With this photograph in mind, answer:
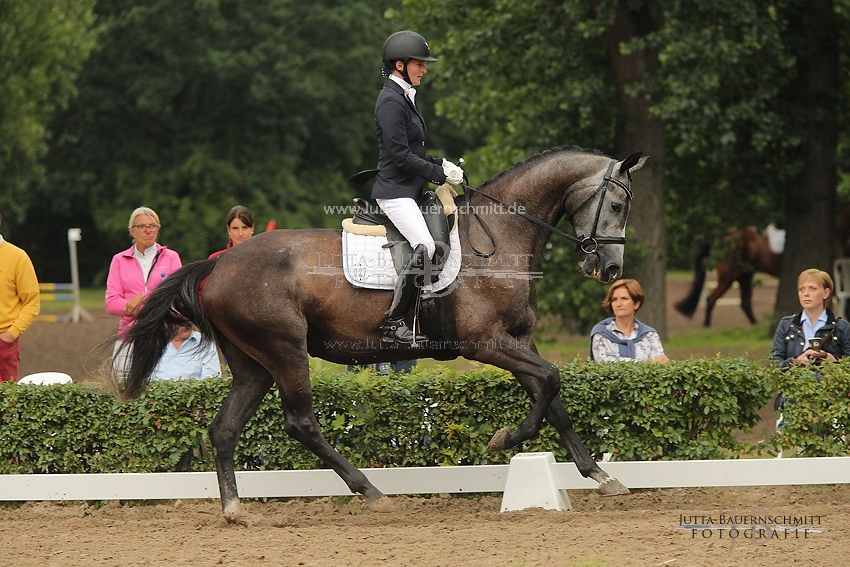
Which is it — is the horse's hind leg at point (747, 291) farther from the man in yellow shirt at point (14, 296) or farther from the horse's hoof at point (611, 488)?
the man in yellow shirt at point (14, 296)

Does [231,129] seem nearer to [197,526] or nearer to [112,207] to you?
[112,207]

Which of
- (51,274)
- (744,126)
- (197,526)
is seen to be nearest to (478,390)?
(197,526)

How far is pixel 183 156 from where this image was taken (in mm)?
38469

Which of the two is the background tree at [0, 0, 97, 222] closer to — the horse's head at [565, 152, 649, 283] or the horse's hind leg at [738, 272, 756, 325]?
the horse's hind leg at [738, 272, 756, 325]

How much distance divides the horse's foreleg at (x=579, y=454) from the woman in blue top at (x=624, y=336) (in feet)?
3.96

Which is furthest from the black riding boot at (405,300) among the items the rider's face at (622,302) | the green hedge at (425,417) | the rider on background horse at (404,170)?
the rider's face at (622,302)

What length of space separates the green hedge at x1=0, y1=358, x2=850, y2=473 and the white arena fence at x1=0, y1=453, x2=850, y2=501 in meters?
0.24

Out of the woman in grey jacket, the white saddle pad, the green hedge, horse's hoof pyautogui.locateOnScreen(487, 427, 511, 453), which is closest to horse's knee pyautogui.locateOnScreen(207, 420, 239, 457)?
the green hedge

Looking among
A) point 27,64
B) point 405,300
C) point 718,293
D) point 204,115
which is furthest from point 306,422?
point 204,115

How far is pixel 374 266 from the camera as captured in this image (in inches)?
265

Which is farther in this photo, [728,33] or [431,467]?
[728,33]

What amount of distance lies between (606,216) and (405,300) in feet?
4.41

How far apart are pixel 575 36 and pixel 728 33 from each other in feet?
7.08

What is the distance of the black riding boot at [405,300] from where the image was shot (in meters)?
6.60
